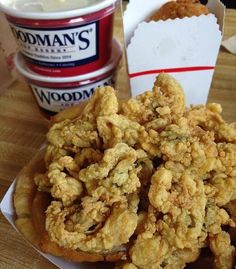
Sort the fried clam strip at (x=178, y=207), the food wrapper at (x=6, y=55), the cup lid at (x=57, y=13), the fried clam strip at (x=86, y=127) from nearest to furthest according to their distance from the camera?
the fried clam strip at (x=178, y=207) → the fried clam strip at (x=86, y=127) → the cup lid at (x=57, y=13) → the food wrapper at (x=6, y=55)

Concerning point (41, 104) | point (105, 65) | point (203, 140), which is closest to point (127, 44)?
point (105, 65)

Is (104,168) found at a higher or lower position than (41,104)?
higher

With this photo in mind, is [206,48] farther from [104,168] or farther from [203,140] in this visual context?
[104,168]

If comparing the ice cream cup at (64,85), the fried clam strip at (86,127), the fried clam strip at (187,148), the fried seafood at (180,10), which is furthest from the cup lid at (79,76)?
the fried clam strip at (187,148)

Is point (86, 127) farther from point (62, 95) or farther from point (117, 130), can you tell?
point (62, 95)

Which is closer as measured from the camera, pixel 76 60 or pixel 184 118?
pixel 184 118

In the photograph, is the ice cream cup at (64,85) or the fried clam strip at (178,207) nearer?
the fried clam strip at (178,207)

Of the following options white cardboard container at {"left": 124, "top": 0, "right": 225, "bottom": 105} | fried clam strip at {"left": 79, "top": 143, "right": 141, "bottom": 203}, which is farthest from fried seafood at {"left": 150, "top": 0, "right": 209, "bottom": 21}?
fried clam strip at {"left": 79, "top": 143, "right": 141, "bottom": 203}

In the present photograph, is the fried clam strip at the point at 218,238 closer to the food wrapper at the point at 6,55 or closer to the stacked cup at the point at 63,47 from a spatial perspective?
the stacked cup at the point at 63,47
